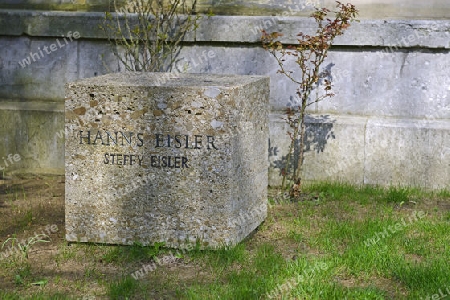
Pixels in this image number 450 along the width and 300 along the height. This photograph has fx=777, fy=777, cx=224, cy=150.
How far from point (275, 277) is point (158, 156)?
1143 mm

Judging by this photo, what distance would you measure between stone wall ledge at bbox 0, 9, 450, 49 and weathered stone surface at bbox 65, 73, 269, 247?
1834 mm

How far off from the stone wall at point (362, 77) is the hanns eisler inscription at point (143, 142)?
6.89ft

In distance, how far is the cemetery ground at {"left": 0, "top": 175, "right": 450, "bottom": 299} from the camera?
15.2 feet

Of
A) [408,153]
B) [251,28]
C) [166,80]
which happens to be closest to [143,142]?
[166,80]

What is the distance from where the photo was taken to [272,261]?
16.7ft

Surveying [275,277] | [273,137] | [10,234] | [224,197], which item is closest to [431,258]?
[275,277]

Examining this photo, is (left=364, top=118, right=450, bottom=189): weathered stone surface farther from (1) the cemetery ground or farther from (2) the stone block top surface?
(2) the stone block top surface

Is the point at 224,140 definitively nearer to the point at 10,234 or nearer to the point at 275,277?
the point at 275,277

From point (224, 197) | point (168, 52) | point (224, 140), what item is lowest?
point (224, 197)

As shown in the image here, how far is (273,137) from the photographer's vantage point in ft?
23.6

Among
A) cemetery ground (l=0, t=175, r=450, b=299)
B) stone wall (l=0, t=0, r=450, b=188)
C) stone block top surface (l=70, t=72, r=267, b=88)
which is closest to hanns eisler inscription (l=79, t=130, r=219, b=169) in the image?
stone block top surface (l=70, t=72, r=267, b=88)

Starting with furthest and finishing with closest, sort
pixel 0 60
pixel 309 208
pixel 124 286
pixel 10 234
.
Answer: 1. pixel 0 60
2. pixel 309 208
3. pixel 10 234
4. pixel 124 286

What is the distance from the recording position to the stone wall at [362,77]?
22.7 ft

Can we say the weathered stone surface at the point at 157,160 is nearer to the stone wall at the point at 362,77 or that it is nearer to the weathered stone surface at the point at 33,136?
the stone wall at the point at 362,77
